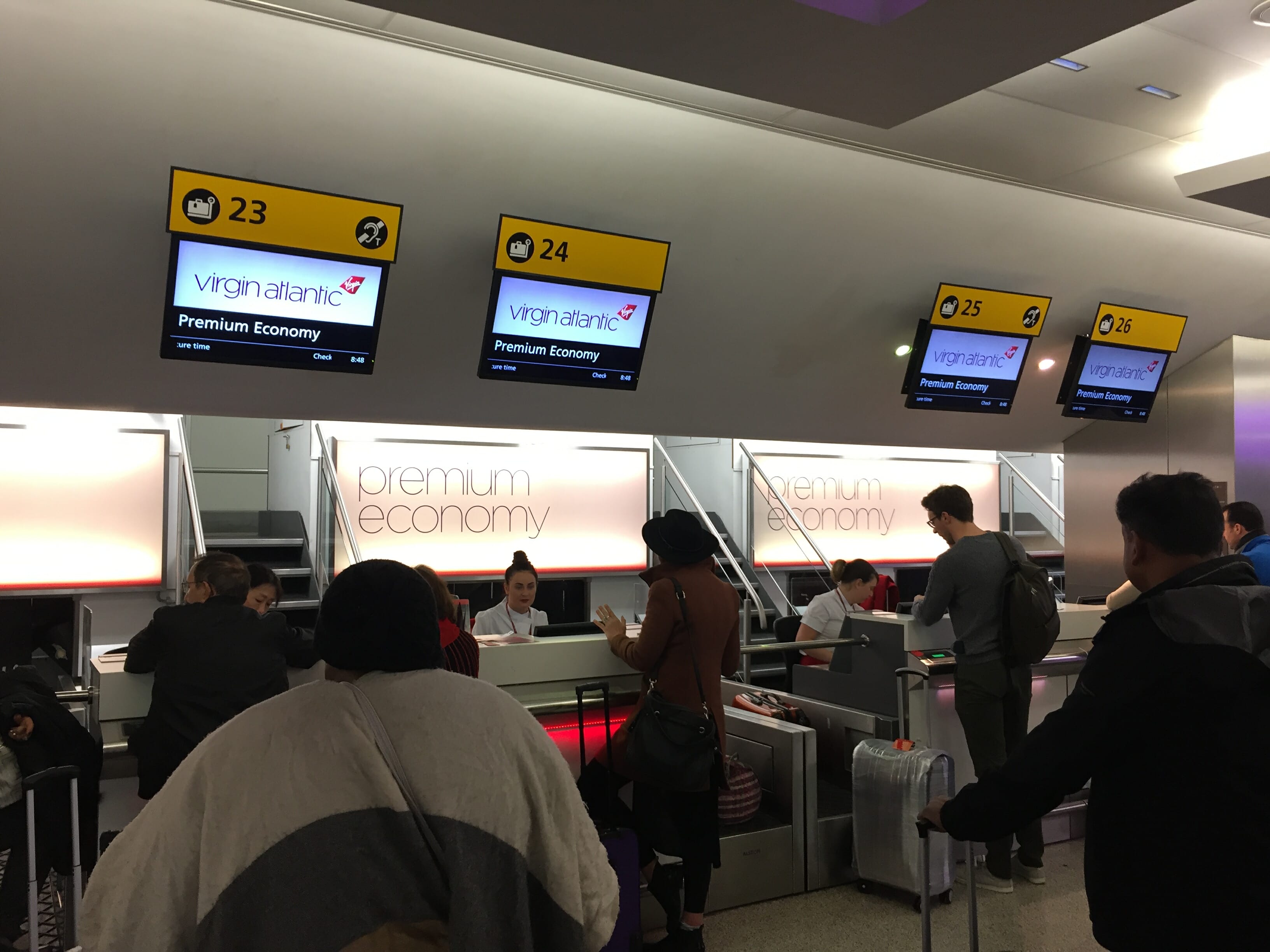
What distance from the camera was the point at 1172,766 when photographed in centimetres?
186

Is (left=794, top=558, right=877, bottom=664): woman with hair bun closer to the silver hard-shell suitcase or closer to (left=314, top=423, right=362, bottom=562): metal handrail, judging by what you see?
the silver hard-shell suitcase

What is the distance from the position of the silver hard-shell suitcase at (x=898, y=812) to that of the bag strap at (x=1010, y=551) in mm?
635

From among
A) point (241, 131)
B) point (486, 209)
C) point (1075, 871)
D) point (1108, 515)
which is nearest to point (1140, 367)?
point (1108, 515)

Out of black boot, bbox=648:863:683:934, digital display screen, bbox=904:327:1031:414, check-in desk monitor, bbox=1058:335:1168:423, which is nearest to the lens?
black boot, bbox=648:863:683:934

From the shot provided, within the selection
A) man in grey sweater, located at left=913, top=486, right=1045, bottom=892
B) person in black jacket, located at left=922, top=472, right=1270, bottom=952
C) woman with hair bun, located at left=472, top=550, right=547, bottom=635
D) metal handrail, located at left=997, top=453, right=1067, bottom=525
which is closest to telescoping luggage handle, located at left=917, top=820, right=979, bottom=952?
person in black jacket, located at left=922, top=472, right=1270, bottom=952

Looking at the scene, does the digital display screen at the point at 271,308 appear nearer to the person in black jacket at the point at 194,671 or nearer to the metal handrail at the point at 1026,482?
the person in black jacket at the point at 194,671

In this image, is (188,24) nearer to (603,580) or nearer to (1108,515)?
(603,580)

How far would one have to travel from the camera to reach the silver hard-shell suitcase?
427cm

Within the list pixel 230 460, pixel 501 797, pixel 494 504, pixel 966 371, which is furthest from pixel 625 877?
pixel 230 460

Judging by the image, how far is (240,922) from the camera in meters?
1.45

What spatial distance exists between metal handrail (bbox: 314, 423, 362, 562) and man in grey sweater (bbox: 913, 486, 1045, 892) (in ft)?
14.1

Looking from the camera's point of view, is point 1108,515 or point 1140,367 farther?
point 1108,515

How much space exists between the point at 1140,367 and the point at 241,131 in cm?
638

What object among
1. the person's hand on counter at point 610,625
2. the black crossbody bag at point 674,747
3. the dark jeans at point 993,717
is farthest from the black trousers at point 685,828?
the dark jeans at point 993,717
